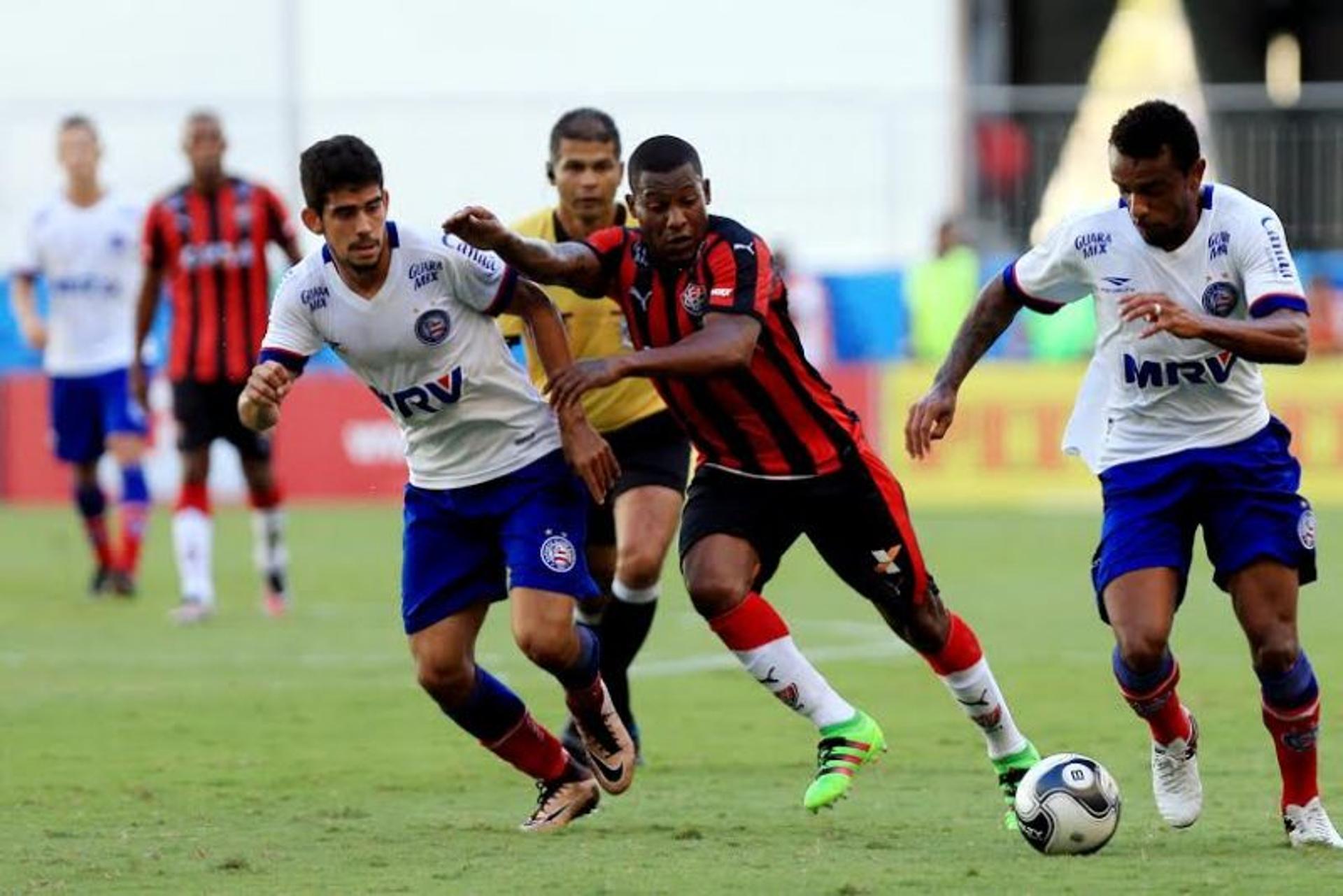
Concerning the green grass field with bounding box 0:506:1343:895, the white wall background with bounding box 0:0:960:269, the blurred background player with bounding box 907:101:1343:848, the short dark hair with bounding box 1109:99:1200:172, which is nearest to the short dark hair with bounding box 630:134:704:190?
the blurred background player with bounding box 907:101:1343:848

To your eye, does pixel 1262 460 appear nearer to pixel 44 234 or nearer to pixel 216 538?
pixel 44 234

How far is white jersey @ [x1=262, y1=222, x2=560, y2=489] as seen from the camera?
28.0ft

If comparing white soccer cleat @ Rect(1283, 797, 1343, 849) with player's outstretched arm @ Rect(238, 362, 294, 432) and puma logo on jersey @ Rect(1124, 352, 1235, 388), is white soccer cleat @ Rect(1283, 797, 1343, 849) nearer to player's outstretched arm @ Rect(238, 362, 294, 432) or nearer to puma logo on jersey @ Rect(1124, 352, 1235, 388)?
puma logo on jersey @ Rect(1124, 352, 1235, 388)

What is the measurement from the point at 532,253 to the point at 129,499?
8.58 metres

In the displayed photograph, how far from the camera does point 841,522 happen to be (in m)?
8.84

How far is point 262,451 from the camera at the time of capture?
15.2m

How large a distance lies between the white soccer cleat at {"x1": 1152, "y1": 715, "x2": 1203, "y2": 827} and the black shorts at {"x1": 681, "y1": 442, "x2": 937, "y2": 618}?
3.08ft

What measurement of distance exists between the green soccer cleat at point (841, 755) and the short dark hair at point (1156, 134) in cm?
202

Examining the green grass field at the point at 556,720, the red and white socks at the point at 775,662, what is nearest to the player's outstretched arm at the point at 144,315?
the green grass field at the point at 556,720

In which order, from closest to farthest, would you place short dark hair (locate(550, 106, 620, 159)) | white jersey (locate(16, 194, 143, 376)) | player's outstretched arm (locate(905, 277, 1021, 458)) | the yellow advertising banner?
player's outstretched arm (locate(905, 277, 1021, 458)), short dark hair (locate(550, 106, 620, 159)), white jersey (locate(16, 194, 143, 376)), the yellow advertising banner

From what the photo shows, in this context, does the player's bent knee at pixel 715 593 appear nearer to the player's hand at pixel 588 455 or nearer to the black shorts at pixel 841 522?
the black shorts at pixel 841 522

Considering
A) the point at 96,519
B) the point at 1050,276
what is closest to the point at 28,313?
the point at 96,519

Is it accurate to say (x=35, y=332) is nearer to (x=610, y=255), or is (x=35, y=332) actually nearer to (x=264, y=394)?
(x=610, y=255)

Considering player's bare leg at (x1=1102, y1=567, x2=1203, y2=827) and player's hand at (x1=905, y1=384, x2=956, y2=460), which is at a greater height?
player's hand at (x1=905, y1=384, x2=956, y2=460)
